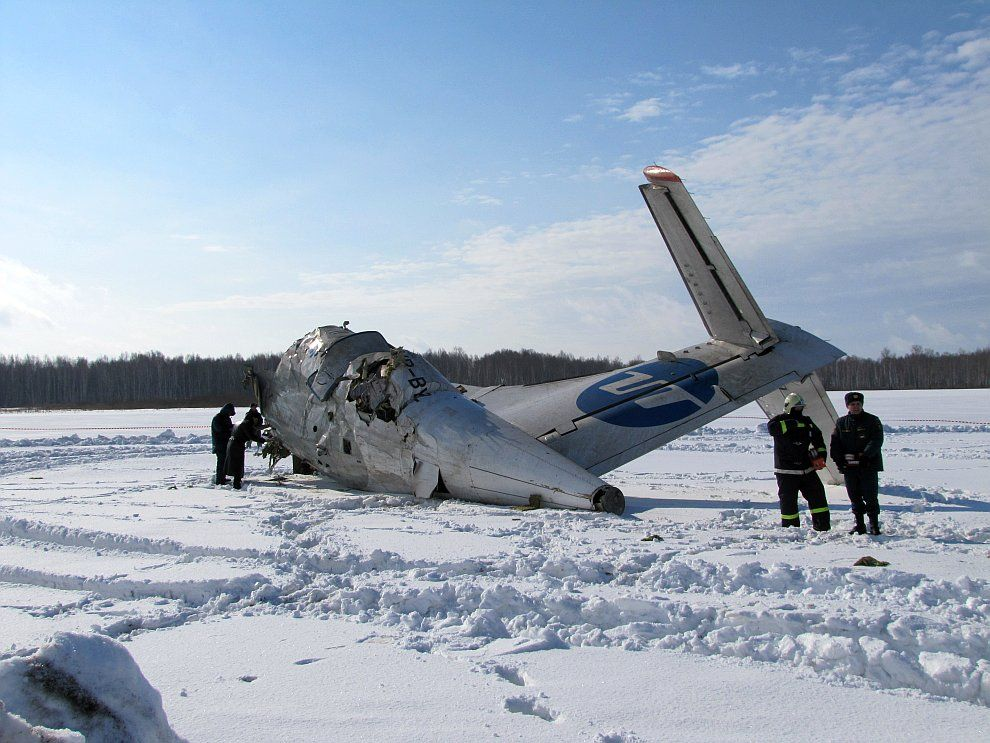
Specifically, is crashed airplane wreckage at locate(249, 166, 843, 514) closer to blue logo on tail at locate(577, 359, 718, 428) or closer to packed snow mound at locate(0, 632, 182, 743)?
blue logo on tail at locate(577, 359, 718, 428)

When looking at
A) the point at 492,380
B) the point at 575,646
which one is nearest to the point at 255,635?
the point at 575,646

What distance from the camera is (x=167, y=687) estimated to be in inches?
155

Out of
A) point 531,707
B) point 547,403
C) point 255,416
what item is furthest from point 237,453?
point 531,707

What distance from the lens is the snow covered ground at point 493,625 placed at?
11.3 feet

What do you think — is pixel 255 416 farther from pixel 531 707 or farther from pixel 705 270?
pixel 531 707

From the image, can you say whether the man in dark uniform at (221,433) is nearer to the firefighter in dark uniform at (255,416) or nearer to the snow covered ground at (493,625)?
the firefighter in dark uniform at (255,416)

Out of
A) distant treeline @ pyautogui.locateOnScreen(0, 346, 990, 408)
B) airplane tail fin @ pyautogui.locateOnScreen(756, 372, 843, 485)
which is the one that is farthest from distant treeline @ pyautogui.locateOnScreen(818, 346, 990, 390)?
airplane tail fin @ pyautogui.locateOnScreen(756, 372, 843, 485)

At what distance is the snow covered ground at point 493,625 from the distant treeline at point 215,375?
8231 centimetres

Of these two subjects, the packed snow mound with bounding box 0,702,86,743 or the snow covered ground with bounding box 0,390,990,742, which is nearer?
the packed snow mound with bounding box 0,702,86,743

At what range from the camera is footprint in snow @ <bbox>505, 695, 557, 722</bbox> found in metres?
3.62

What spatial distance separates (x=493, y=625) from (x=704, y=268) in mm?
9111

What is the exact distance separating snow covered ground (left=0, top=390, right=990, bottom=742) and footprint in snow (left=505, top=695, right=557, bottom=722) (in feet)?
0.05

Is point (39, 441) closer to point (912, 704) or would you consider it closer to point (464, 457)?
point (464, 457)

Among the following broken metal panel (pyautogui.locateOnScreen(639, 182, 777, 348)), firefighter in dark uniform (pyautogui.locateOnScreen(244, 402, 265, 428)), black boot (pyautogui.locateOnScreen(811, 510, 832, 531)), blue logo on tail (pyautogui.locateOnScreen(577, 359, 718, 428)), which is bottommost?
black boot (pyautogui.locateOnScreen(811, 510, 832, 531))
